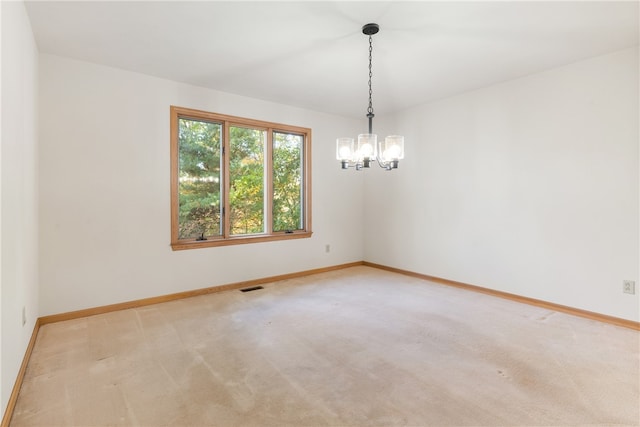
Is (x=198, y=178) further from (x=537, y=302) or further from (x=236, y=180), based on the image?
(x=537, y=302)

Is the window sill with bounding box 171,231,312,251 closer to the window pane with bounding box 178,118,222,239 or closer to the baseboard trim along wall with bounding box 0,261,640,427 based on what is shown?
the window pane with bounding box 178,118,222,239

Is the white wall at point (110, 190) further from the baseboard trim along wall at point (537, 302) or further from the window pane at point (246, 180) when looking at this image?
the baseboard trim along wall at point (537, 302)

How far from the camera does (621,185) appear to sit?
3123 mm

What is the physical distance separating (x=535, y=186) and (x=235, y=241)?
373 cm

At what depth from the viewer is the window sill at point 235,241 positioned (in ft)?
12.9

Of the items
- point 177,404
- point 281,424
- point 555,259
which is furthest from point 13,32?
point 555,259

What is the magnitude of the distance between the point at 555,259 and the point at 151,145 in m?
4.69

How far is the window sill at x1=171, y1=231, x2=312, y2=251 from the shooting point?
3938mm

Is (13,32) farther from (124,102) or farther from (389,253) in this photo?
(389,253)

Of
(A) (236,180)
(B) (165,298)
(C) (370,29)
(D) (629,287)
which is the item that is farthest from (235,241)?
(D) (629,287)

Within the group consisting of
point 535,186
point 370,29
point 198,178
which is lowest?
point 535,186

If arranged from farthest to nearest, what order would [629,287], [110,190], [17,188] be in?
[110,190], [629,287], [17,188]

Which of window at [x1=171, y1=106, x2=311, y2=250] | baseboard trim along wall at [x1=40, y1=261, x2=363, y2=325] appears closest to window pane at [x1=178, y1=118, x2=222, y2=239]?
window at [x1=171, y1=106, x2=311, y2=250]

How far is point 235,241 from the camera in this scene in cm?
437
